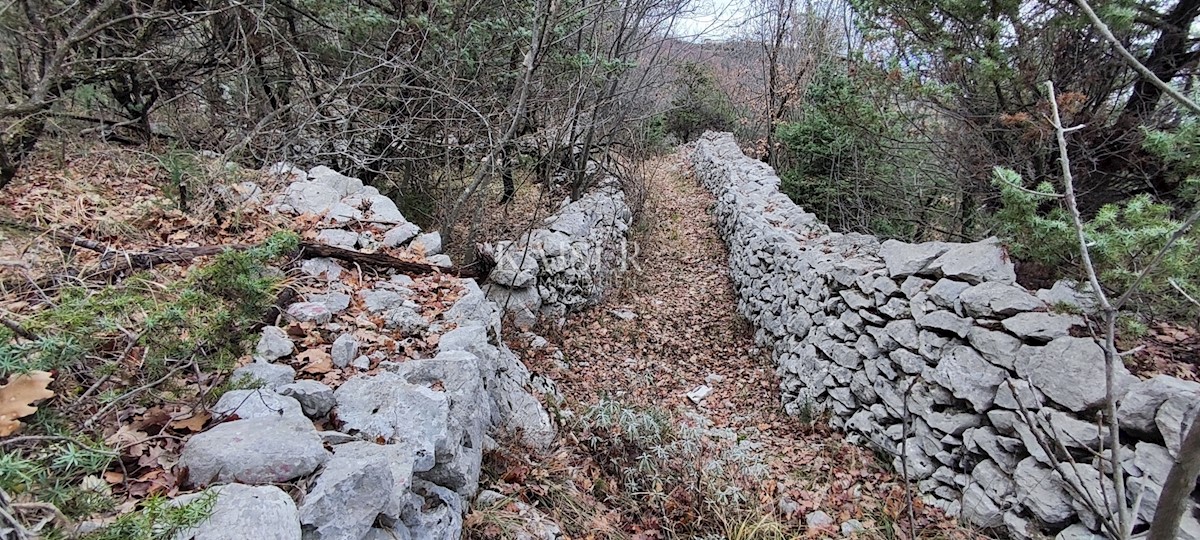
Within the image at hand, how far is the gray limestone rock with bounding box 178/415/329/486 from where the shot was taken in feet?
5.33

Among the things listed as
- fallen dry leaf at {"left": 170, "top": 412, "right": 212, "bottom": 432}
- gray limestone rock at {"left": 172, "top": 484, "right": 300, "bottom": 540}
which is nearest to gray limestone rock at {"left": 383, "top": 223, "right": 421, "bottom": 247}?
fallen dry leaf at {"left": 170, "top": 412, "right": 212, "bottom": 432}

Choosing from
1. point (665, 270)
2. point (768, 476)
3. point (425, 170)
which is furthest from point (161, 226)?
point (665, 270)

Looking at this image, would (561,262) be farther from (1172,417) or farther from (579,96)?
(1172,417)

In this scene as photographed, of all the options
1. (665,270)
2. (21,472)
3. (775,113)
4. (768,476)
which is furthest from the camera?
(775,113)

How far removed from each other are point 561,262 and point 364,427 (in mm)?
4029

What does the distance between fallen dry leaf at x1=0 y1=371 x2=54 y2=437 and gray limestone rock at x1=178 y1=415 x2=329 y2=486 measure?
385 mm

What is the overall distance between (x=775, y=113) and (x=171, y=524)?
1205cm

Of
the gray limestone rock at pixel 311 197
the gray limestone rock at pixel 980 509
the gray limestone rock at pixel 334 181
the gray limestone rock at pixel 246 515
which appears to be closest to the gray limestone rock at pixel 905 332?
the gray limestone rock at pixel 980 509

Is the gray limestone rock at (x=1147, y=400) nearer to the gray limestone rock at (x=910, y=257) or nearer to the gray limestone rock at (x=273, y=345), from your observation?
the gray limestone rock at (x=910, y=257)

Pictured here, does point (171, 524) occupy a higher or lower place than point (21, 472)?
lower

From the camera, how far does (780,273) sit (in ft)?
20.9

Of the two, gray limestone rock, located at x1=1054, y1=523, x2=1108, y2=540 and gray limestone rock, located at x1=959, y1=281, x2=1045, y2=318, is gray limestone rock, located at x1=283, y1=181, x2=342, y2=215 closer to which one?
gray limestone rock, located at x1=959, y1=281, x2=1045, y2=318

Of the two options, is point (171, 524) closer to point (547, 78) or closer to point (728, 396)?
point (728, 396)

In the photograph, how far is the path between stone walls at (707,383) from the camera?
361 cm
